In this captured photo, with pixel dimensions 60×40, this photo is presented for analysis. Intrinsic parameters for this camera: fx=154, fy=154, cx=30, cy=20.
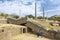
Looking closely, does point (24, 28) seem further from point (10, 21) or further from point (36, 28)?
point (10, 21)

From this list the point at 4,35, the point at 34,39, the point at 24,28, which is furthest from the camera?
the point at 24,28

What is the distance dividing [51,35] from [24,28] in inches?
158

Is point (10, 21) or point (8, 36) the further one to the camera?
point (10, 21)

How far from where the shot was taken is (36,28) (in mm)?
18625

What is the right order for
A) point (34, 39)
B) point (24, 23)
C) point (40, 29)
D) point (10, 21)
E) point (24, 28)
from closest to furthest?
point (34, 39) < point (40, 29) < point (24, 28) < point (24, 23) < point (10, 21)

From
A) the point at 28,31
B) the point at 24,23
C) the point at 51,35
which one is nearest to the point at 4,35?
the point at 51,35

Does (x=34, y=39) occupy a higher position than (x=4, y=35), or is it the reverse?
(x=4, y=35)

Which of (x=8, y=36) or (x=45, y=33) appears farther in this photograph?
(x=45, y=33)

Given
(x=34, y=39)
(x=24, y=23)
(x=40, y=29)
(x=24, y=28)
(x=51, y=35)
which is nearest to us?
(x=34, y=39)

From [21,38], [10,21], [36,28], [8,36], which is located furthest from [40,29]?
[10,21]

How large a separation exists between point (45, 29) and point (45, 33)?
17.5 inches

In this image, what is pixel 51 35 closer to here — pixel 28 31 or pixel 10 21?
pixel 28 31

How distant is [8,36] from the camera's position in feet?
43.5

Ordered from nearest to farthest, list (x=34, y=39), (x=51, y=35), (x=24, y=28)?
1. (x=34, y=39)
2. (x=51, y=35)
3. (x=24, y=28)
